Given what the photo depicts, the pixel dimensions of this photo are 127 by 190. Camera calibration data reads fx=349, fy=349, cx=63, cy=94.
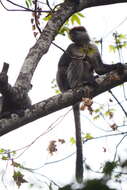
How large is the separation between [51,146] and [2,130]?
1089mm

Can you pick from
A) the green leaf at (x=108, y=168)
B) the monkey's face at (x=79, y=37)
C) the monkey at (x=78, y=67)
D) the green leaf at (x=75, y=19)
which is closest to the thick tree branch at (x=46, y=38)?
the green leaf at (x=75, y=19)

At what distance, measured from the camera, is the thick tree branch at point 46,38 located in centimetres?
379

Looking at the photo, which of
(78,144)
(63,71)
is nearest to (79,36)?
(63,71)

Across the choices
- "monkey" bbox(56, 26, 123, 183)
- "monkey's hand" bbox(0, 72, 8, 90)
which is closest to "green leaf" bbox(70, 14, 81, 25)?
"monkey" bbox(56, 26, 123, 183)

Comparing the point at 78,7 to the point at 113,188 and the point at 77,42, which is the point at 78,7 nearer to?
the point at 77,42

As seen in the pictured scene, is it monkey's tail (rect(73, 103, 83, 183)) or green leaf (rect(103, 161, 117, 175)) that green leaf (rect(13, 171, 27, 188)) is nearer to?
monkey's tail (rect(73, 103, 83, 183))

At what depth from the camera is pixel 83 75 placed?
21.7 feet

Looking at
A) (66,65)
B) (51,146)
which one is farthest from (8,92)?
(66,65)

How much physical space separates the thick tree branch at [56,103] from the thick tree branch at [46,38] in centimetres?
31

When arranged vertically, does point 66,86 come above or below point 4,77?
above

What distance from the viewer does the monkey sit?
6.13 m

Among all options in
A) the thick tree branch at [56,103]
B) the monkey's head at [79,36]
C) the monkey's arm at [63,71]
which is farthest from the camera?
the monkey's head at [79,36]

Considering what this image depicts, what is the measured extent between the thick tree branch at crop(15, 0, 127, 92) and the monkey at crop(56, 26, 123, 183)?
52.5 inches

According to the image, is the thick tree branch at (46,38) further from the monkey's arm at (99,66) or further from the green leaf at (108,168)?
the green leaf at (108,168)
